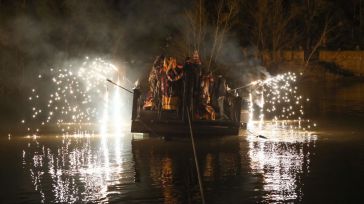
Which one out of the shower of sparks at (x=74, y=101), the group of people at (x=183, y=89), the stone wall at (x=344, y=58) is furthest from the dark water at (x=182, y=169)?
the stone wall at (x=344, y=58)

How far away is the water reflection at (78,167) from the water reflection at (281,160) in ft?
10.1

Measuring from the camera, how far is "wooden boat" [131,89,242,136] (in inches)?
881

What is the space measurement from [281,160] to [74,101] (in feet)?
83.1

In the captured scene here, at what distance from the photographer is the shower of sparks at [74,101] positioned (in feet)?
96.2

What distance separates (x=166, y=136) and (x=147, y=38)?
30766mm

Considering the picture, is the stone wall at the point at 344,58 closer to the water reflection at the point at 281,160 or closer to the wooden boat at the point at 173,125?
the water reflection at the point at 281,160

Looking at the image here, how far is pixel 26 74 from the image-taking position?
152 ft

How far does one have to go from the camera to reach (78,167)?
1711 cm

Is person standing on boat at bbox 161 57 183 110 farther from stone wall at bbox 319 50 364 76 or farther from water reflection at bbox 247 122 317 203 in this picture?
stone wall at bbox 319 50 364 76

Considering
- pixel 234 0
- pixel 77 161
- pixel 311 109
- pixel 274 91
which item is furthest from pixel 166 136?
pixel 234 0

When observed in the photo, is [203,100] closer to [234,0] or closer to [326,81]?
[234,0]

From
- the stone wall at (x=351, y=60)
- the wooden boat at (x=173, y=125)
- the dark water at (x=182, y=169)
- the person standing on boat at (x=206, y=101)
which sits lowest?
the dark water at (x=182, y=169)

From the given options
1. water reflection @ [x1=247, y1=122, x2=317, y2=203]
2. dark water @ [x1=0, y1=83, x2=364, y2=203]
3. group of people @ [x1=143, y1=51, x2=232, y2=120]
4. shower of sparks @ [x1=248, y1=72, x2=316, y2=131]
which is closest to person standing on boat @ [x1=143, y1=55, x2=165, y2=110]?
group of people @ [x1=143, y1=51, x2=232, y2=120]

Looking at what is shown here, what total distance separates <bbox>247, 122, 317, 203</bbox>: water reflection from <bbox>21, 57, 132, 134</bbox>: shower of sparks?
7110 millimetres
